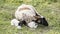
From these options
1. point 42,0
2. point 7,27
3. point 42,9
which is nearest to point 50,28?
point 7,27

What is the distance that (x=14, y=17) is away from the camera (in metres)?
5.84

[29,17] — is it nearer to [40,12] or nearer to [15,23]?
[15,23]

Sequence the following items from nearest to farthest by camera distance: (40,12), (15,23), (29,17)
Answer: (29,17) < (15,23) < (40,12)

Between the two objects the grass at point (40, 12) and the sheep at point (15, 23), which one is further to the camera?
the sheep at point (15, 23)

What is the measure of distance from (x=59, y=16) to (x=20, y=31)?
1.31 m

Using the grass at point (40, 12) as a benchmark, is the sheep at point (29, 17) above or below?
above

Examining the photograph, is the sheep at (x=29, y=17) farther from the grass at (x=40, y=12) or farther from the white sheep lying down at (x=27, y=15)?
the grass at (x=40, y=12)

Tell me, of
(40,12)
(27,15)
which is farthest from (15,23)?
(40,12)

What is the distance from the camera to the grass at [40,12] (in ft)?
16.8

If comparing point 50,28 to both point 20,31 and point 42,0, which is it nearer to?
point 20,31

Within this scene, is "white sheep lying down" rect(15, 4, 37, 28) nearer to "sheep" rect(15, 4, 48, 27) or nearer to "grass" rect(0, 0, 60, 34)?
"sheep" rect(15, 4, 48, 27)

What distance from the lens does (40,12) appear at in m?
6.26

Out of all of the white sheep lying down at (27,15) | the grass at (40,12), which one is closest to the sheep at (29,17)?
the white sheep lying down at (27,15)

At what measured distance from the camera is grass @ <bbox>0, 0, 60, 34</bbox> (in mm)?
5119
